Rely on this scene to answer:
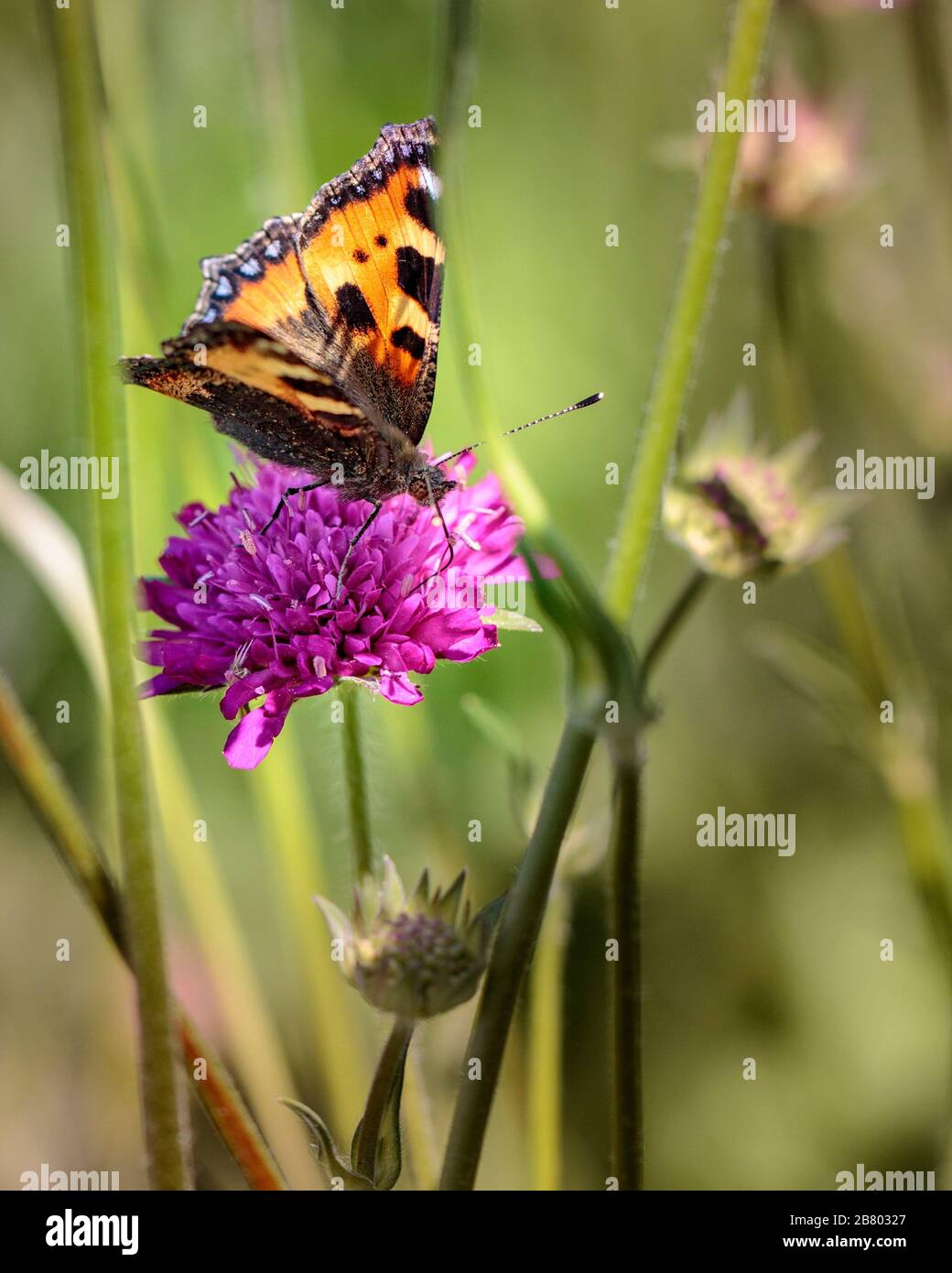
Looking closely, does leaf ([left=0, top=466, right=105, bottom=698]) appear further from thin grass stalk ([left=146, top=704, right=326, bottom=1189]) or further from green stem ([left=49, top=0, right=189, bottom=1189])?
green stem ([left=49, top=0, right=189, bottom=1189])

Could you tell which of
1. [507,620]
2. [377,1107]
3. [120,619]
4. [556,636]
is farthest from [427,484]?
[556,636]

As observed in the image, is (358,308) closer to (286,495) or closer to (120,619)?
(286,495)

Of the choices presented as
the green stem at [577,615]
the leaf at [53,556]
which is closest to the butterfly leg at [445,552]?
the green stem at [577,615]

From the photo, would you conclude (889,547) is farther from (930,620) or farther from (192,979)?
(192,979)

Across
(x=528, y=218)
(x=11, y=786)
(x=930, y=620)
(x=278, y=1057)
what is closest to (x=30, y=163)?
(x=528, y=218)

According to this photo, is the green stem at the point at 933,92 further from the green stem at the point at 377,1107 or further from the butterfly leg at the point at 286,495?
the green stem at the point at 377,1107

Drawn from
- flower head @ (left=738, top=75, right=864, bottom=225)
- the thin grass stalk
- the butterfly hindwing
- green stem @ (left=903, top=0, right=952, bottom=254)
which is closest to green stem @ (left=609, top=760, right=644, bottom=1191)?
the butterfly hindwing
